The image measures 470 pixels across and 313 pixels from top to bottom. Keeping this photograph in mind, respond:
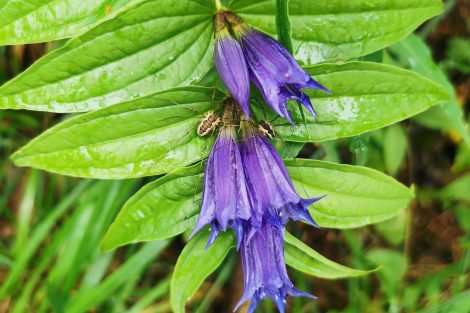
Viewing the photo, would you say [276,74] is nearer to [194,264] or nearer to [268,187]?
[268,187]

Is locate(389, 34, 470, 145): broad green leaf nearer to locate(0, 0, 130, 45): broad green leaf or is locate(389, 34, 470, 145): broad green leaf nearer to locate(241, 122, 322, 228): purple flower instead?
locate(241, 122, 322, 228): purple flower

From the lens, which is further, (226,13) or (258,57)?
(226,13)

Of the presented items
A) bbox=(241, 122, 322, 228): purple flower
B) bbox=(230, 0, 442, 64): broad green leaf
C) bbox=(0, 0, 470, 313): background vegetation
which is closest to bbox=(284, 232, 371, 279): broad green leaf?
bbox=(241, 122, 322, 228): purple flower

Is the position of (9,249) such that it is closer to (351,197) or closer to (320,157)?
(320,157)

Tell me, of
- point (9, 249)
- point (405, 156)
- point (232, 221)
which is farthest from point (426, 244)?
point (9, 249)

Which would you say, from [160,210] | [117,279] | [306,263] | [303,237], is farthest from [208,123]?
[303,237]

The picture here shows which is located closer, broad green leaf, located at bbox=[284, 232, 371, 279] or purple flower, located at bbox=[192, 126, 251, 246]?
purple flower, located at bbox=[192, 126, 251, 246]
